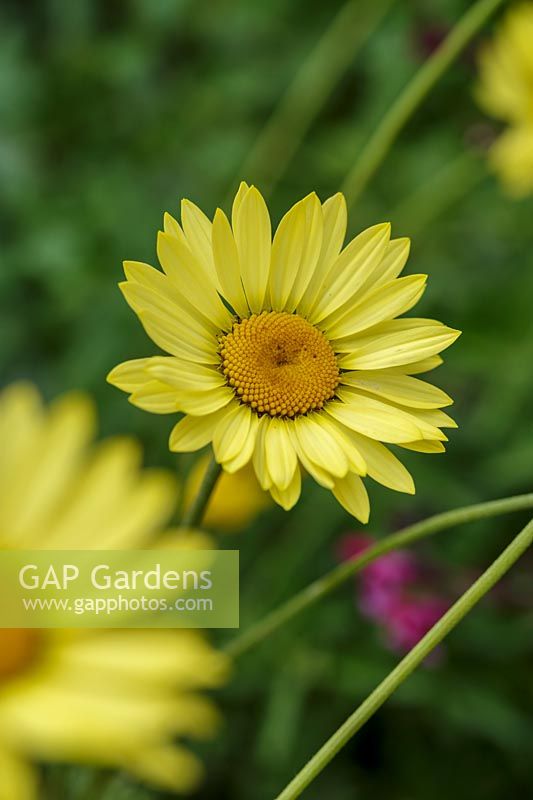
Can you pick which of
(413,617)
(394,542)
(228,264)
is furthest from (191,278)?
(413,617)

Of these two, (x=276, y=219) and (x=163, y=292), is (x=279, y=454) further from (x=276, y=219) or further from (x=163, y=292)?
(x=276, y=219)

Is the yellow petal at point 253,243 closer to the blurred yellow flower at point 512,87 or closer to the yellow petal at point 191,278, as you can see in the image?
the yellow petal at point 191,278

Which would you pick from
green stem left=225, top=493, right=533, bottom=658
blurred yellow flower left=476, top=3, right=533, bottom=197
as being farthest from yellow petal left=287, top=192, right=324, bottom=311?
blurred yellow flower left=476, top=3, right=533, bottom=197

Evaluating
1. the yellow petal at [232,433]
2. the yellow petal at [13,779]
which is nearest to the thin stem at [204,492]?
the yellow petal at [232,433]

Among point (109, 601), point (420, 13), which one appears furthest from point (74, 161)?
point (109, 601)

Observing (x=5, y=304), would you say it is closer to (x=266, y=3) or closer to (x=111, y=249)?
(x=111, y=249)

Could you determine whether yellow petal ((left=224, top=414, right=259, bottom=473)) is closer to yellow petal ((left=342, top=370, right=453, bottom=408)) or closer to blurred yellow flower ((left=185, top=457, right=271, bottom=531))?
yellow petal ((left=342, top=370, right=453, bottom=408))
